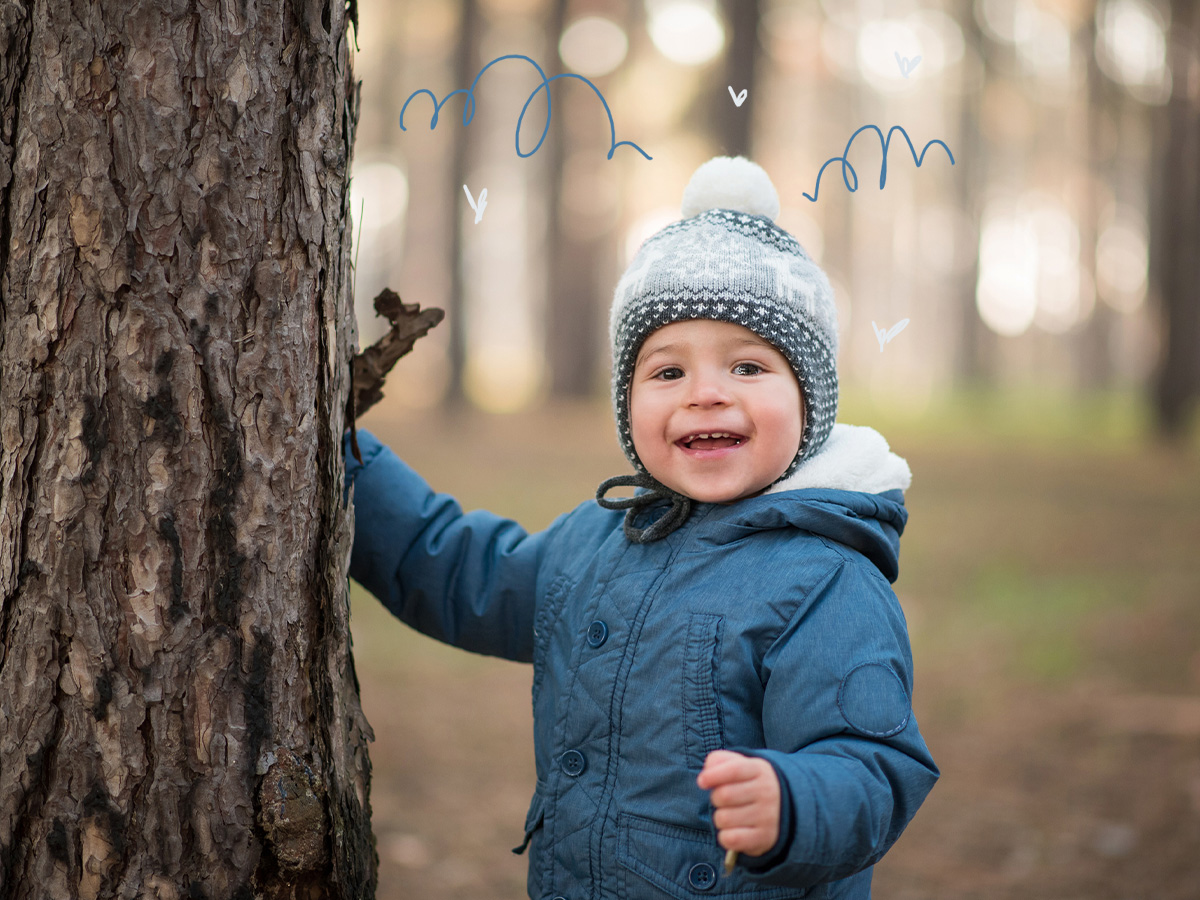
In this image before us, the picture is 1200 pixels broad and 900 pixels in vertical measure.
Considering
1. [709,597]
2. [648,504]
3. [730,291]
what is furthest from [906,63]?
[709,597]

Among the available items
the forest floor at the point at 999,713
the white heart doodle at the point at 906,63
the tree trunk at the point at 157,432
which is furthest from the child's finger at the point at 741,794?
the forest floor at the point at 999,713

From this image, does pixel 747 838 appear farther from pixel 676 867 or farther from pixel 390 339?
pixel 390 339

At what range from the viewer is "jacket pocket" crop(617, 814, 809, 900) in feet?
5.32

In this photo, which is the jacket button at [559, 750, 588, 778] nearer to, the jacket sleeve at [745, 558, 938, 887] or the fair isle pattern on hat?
the jacket sleeve at [745, 558, 938, 887]

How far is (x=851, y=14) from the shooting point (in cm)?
2428

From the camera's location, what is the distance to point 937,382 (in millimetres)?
32344

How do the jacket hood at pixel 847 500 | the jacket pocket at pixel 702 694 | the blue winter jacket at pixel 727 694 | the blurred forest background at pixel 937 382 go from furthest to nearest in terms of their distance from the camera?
the blurred forest background at pixel 937 382
the jacket hood at pixel 847 500
the jacket pocket at pixel 702 694
the blue winter jacket at pixel 727 694

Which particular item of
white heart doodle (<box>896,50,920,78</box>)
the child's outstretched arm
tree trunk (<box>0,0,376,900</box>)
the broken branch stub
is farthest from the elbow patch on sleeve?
white heart doodle (<box>896,50,920,78</box>)

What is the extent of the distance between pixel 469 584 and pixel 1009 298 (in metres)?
40.0

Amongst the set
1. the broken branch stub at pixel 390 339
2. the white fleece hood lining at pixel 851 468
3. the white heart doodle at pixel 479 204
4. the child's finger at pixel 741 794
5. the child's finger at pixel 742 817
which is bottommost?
the child's finger at pixel 742 817

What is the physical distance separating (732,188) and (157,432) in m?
1.14

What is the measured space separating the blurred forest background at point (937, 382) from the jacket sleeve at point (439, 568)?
2.11ft

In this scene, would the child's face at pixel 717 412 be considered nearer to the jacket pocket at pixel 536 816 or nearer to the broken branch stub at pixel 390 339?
the broken branch stub at pixel 390 339

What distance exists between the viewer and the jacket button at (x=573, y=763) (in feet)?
5.88
